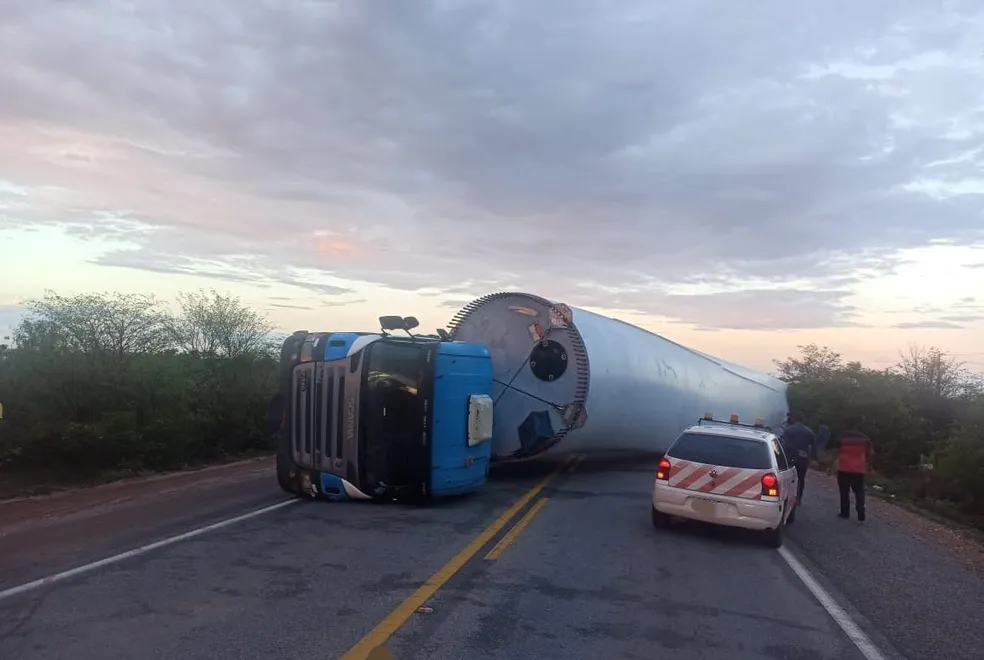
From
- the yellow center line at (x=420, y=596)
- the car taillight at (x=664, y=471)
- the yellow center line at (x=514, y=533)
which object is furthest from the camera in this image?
the car taillight at (x=664, y=471)

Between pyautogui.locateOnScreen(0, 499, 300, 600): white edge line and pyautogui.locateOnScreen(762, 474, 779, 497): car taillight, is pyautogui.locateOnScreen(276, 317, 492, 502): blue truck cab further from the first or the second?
pyautogui.locateOnScreen(762, 474, 779, 497): car taillight

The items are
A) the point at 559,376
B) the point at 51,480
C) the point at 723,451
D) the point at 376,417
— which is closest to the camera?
the point at 723,451

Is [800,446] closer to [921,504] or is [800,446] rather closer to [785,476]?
[785,476]

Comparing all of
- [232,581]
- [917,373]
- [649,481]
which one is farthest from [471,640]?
[917,373]

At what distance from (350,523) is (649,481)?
28.3 ft

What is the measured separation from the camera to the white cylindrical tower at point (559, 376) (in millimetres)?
16000

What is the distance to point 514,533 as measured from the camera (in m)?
10.8

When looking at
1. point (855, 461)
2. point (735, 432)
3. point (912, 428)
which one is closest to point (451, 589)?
point (735, 432)

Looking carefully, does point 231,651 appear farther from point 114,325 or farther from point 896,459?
point 896,459

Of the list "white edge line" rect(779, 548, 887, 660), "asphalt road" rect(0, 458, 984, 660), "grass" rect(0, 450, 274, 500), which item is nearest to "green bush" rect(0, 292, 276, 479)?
"grass" rect(0, 450, 274, 500)

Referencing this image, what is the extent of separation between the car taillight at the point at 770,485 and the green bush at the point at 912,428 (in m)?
6.57

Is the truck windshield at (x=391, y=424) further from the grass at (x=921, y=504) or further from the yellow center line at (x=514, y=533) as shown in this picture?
the grass at (x=921, y=504)

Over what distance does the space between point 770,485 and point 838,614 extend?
3.23m

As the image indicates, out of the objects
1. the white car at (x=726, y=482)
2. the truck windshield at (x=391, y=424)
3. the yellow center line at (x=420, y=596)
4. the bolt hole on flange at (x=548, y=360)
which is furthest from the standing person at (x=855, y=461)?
the truck windshield at (x=391, y=424)
